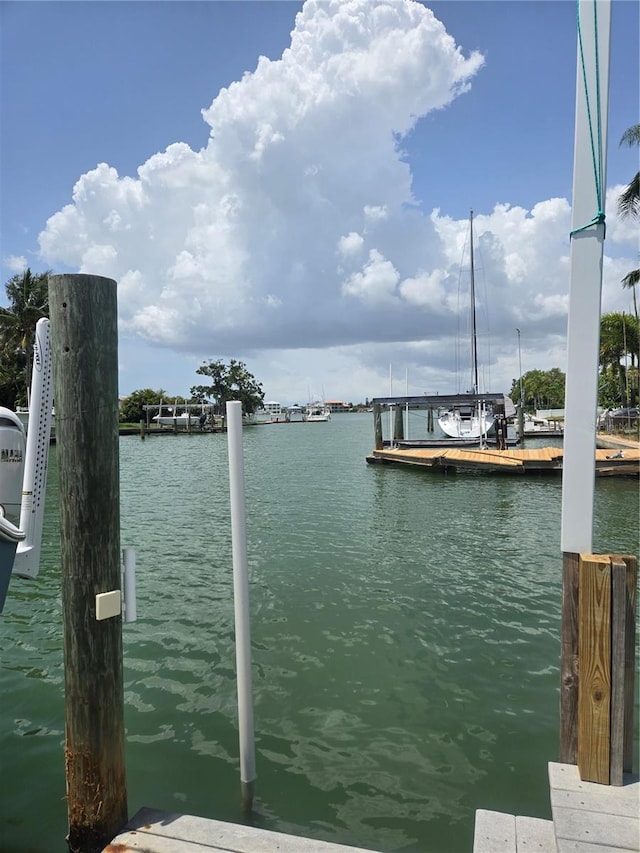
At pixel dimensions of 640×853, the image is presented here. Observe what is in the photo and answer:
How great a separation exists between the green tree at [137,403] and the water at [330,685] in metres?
78.8

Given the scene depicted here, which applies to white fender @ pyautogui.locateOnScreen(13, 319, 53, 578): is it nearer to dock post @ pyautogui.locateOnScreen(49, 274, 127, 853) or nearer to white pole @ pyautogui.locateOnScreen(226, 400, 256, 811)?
dock post @ pyautogui.locateOnScreen(49, 274, 127, 853)

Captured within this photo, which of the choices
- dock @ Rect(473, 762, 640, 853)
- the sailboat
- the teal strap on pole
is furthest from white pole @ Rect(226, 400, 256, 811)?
the sailboat

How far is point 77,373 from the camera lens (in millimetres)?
2760

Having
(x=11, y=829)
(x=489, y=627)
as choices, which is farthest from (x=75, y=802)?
(x=489, y=627)

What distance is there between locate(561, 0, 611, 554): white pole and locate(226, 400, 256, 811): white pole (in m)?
1.72

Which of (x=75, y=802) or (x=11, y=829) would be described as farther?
(x=11, y=829)

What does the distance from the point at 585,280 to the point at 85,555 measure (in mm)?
2765

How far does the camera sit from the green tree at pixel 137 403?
86.8 metres

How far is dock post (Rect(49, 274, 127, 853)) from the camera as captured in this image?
109 inches

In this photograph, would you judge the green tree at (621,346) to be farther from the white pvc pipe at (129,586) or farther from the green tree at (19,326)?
the white pvc pipe at (129,586)

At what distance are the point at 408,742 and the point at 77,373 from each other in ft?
11.7

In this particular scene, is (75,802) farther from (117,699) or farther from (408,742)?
(408,742)

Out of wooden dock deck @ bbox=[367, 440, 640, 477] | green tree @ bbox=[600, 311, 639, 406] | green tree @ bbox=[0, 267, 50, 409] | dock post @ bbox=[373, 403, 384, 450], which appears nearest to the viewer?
wooden dock deck @ bbox=[367, 440, 640, 477]

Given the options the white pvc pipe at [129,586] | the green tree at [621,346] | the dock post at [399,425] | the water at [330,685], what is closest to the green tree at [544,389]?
the green tree at [621,346]
